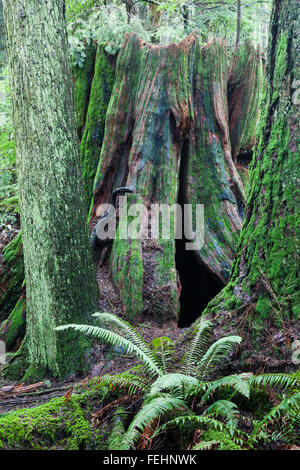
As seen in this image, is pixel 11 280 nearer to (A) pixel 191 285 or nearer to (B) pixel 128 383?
(A) pixel 191 285

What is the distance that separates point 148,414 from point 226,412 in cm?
50

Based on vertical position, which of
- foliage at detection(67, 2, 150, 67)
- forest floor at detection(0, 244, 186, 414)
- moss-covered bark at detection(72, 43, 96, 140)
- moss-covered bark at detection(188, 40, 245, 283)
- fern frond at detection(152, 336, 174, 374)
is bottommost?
forest floor at detection(0, 244, 186, 414)

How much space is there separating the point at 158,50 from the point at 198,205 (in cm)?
249

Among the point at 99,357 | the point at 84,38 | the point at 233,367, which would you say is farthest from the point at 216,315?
the point at 84,38

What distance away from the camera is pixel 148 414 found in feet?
8.21

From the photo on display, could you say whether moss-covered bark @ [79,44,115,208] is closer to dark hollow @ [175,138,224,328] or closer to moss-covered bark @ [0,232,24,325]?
moss-covered bark @ [0,232,24,325]

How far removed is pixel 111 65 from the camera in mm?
6820

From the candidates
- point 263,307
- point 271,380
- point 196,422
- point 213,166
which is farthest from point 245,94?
point 196,422

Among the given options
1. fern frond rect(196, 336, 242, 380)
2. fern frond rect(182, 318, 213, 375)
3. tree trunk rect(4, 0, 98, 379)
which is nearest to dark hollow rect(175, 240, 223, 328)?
tree trunk rect(4, 0, 98, 379)

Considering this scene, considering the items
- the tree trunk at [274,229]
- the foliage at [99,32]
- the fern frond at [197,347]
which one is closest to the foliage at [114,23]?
the foliage at [99,32]

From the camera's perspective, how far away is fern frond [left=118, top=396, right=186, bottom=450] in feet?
8.01

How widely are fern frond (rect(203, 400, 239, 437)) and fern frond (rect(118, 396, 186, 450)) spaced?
0.20 meters

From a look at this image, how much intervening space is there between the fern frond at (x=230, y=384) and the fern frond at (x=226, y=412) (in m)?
0.11

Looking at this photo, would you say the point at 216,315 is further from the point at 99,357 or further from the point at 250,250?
the point at 99,357
